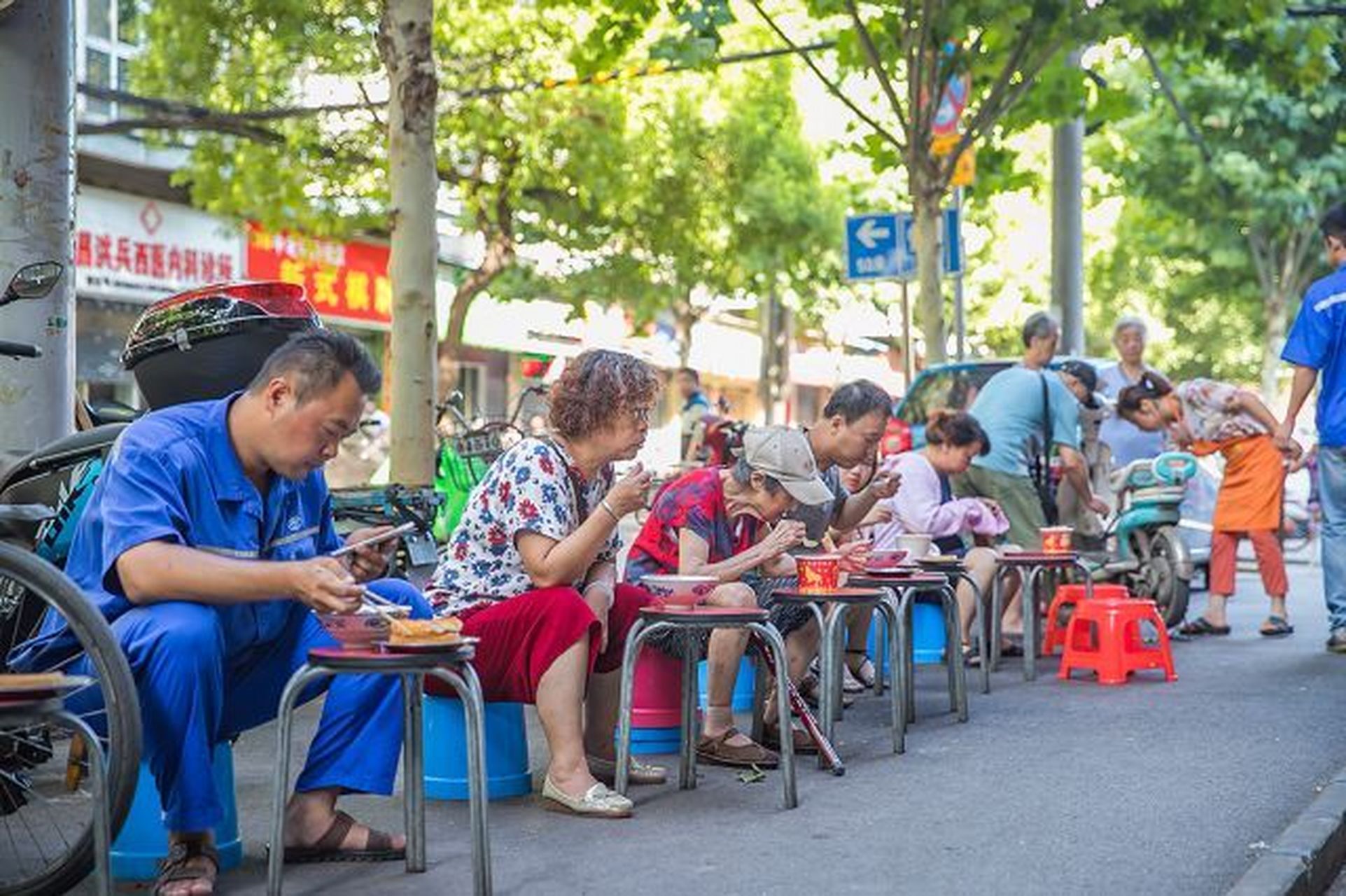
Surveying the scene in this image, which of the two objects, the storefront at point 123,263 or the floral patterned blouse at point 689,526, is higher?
the storefront at point 123,263

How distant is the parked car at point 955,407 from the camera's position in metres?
15.2

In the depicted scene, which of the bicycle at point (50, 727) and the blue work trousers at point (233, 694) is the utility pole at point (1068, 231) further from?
the blue work trousers at point (233, 694)

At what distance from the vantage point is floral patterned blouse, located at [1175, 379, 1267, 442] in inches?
473

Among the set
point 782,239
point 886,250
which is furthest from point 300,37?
point 782,239

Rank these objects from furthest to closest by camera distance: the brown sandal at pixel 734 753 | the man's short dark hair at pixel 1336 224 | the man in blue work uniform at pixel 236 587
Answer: the man's short dark hair at pixel 1336 224 → the brown sandal at pixel 734 753 → the man in blue work uniform at pixel 236 587

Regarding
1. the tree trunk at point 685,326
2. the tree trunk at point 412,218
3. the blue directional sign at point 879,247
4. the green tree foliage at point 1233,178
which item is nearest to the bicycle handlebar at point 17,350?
the tree trunk at point 412,218

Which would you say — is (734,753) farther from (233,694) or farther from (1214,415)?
(1214,415)

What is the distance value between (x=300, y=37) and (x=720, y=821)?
57.5ft

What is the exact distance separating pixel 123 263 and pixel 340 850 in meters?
22.0

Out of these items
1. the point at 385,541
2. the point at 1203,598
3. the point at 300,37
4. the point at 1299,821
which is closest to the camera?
the point at 385,541

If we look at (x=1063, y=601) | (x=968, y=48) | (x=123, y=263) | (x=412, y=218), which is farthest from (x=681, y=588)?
(x=123, y=263)

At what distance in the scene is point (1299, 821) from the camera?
230 inches

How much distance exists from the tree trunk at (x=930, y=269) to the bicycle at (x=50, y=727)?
36.0 ft

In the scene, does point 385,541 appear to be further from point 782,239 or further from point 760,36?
point 782,239
